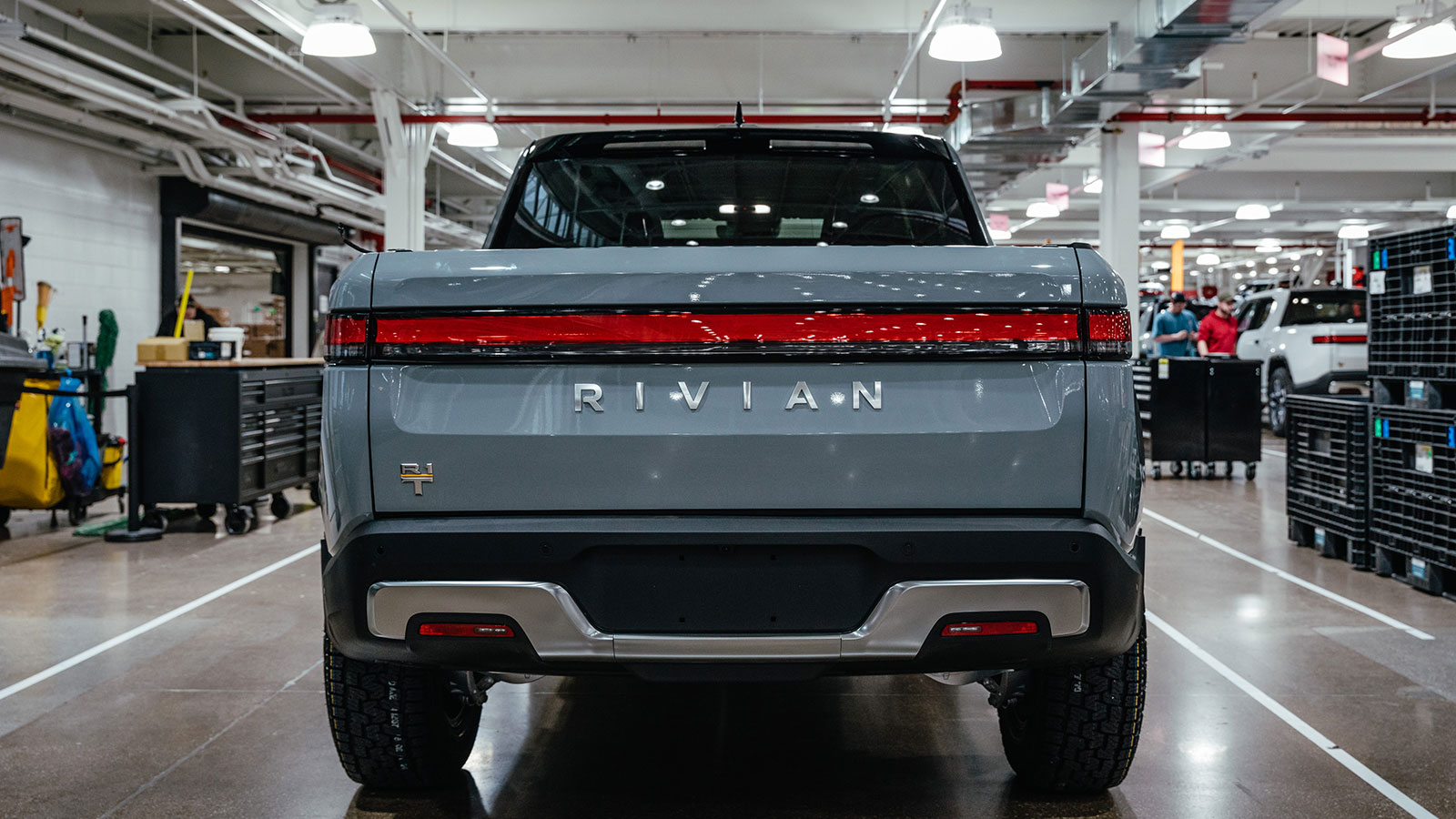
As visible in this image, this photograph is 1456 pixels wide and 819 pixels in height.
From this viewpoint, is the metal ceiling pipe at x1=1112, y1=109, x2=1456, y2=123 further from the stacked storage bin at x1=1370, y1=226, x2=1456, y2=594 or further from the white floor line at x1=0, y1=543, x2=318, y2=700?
the white floor line at x1=0, y1=543, x2=318, y2=700

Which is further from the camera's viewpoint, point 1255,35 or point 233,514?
point 1255,35

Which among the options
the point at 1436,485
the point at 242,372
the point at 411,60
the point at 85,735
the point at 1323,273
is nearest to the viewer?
the point at 85,735

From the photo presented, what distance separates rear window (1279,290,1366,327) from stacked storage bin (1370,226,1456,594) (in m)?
8.30

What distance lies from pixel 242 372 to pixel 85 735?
430 cm

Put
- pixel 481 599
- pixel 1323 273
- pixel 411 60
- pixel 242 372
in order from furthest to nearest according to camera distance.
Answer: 1. pixel 1323 273
2. pixel 411 60
3. pixel 242 372
4. pixel 481 599

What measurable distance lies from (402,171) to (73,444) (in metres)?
5.88

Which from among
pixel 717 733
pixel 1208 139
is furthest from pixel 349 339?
pixel 1208 139

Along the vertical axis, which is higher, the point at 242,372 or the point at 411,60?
the point at 411,60

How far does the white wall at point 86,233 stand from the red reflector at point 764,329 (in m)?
10.2

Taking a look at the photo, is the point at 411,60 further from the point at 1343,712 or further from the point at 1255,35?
the point at 1343,712

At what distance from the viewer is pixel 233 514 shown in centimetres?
738

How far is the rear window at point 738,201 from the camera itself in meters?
2.94

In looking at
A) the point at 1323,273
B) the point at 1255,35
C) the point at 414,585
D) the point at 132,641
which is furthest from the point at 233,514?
the point at 1323,273

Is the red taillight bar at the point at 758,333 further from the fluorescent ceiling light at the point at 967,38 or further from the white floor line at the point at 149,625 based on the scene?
the fluorescent ceiling light at the point at 967,38
